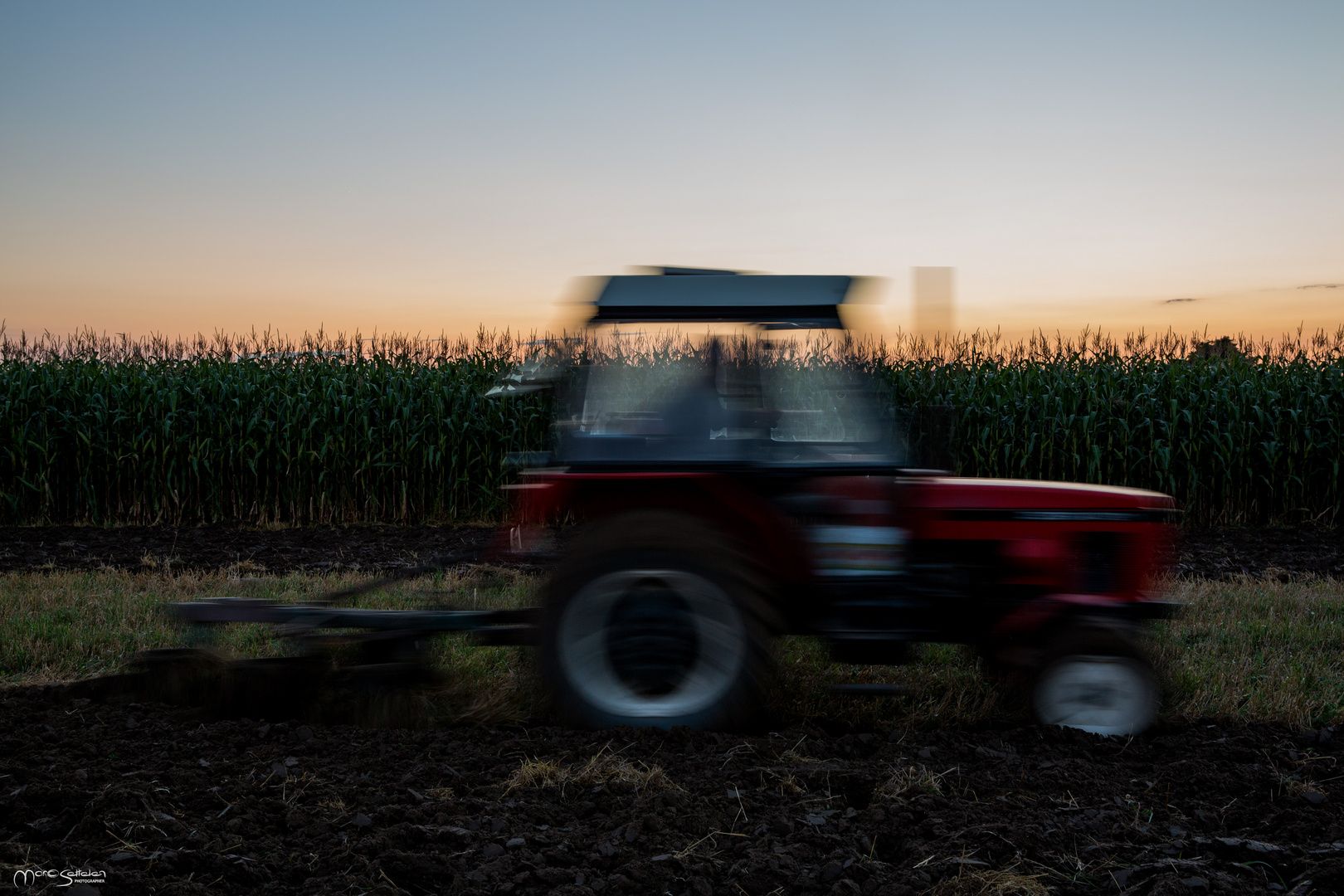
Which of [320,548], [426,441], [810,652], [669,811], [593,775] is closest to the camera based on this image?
[669,811]

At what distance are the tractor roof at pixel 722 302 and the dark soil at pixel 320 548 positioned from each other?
15.1 feet

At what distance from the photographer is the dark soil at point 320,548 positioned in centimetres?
835

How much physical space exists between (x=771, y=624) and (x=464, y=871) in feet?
4.62

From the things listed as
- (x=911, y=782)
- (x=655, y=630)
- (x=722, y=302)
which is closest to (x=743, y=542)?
(x=655, y=630)

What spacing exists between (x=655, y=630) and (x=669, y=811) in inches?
28.6

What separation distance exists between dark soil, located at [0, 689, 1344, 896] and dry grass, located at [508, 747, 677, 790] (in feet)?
0.07

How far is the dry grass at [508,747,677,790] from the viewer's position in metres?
3.10

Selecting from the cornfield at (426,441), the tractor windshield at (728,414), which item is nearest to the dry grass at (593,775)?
the tractor windshield at (728,414)

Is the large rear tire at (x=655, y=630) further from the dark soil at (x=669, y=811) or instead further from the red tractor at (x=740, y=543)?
the dark soil at (x=669, y=811)

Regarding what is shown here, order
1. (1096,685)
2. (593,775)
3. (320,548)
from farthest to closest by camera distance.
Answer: (320,548) → (1096,685) → (593,775)

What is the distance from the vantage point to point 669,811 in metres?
2.91

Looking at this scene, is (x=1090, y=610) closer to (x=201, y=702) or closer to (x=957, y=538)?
(x=957, y=538)

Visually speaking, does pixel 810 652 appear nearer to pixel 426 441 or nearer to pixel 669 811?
pixel 669 811

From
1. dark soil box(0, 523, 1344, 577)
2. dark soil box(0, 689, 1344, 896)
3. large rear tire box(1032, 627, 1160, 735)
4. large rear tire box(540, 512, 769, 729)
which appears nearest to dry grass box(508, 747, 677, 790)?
dark soil box(0, 689, 1344, 896)
